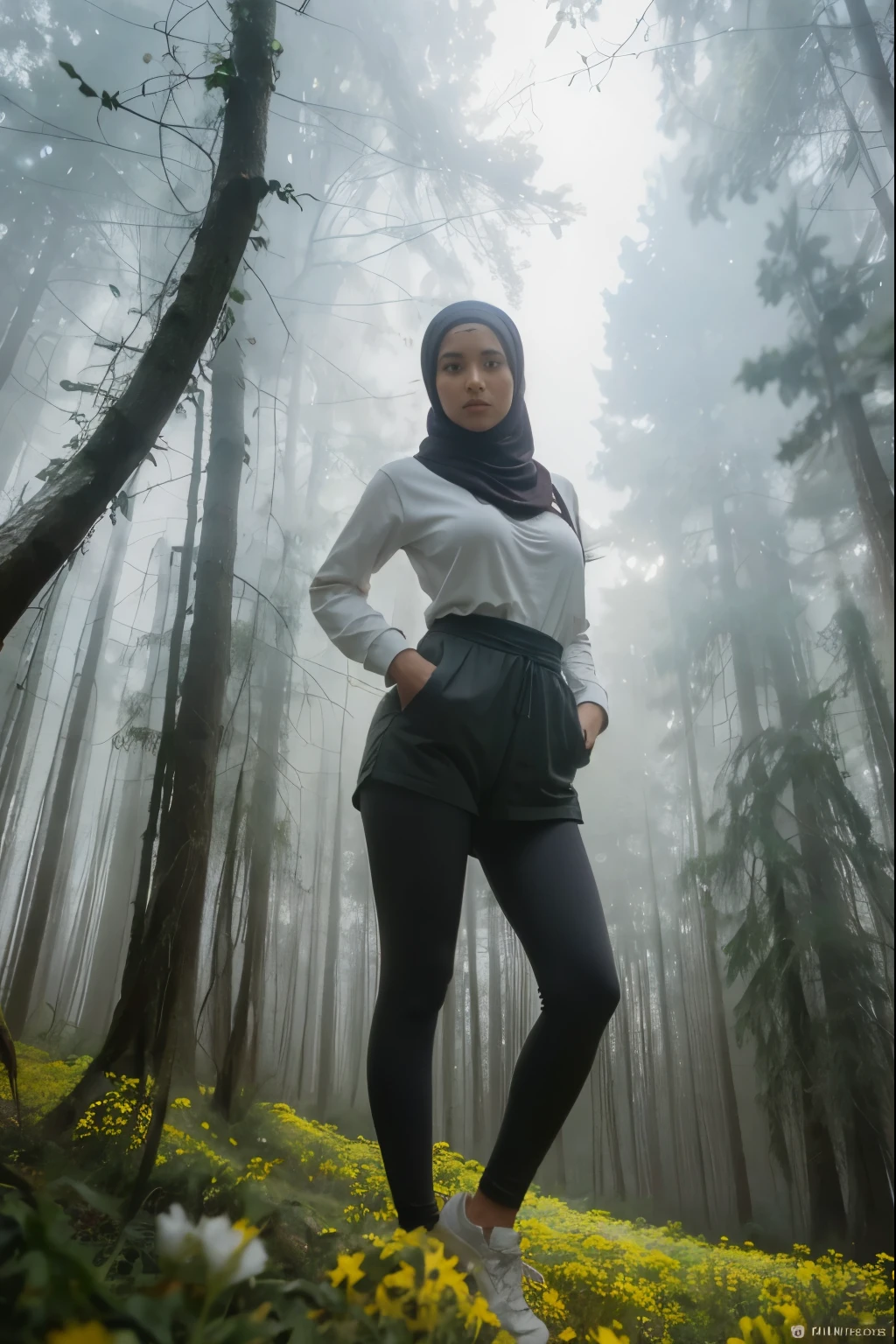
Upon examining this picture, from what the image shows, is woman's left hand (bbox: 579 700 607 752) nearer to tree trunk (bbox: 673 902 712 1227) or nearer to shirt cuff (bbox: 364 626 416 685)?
shirt cuff (bbox: 364 626 416 685)

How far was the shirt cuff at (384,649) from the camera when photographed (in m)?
1.07

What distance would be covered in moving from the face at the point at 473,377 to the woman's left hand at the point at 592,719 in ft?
1.68

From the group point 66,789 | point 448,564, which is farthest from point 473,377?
point 66,789

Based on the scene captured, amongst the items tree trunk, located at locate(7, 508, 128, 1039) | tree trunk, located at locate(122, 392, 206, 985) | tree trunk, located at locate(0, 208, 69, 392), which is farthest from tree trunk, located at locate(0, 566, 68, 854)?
tree trunk, located at locate(0, 208, 69, 392)

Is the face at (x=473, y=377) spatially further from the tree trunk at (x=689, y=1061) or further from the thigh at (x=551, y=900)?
the tree trunk at (x=689, y=1061)

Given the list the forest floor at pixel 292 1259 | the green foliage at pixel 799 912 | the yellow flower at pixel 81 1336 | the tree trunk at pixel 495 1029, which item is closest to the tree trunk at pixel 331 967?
the forest floor at pixel 292 1259

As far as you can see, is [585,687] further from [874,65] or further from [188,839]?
[188,839]

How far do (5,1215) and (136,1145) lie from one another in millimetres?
878

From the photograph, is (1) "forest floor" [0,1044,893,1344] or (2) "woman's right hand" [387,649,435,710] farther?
(2) "woman's right hand" [387,649,435,710]

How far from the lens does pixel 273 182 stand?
1.57 metres

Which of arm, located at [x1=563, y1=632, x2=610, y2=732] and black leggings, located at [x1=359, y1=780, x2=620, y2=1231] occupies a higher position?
Result: arm, located at [x1=563, y1=632, x2=610, y2=732]

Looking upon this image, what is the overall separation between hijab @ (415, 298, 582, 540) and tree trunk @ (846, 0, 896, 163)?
1.93ft

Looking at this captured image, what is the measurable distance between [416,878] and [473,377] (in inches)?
32.4

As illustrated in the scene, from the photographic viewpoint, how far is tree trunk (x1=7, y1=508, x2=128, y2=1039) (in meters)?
2.36
